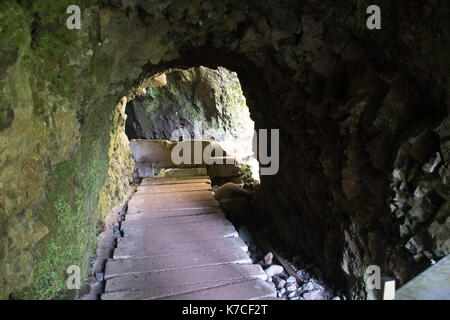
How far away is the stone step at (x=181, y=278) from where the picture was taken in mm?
2742

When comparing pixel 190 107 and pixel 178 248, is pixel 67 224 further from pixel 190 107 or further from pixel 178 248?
pixel 190 107

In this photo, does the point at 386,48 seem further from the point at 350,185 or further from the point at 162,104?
the point at 162,104

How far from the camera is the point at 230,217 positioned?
4832mm

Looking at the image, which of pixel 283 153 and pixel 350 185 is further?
pixel 283 153

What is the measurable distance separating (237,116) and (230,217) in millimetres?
7216

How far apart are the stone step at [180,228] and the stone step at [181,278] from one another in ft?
2.77

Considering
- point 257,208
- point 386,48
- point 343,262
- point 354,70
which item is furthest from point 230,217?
point 386,48

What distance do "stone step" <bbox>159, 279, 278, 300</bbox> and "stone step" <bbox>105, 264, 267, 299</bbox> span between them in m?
0.07

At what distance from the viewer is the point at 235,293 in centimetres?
267

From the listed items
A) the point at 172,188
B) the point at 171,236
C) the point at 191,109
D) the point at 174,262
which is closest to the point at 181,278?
the point at 174,262

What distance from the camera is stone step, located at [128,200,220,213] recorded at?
15.1 feet

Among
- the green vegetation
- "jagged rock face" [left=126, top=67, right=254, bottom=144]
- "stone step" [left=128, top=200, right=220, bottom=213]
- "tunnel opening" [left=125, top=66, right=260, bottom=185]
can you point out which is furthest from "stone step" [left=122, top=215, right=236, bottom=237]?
"jagged rock face" [left=126, top=67, right=254, bottom=144]

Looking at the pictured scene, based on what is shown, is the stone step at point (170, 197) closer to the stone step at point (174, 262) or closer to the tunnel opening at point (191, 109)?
the stone step at point (174, 262)

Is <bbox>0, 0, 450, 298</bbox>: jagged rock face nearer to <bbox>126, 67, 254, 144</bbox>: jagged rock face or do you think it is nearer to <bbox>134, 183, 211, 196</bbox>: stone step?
<bbox>134, 183, 211, 196</bbox>: stone step
